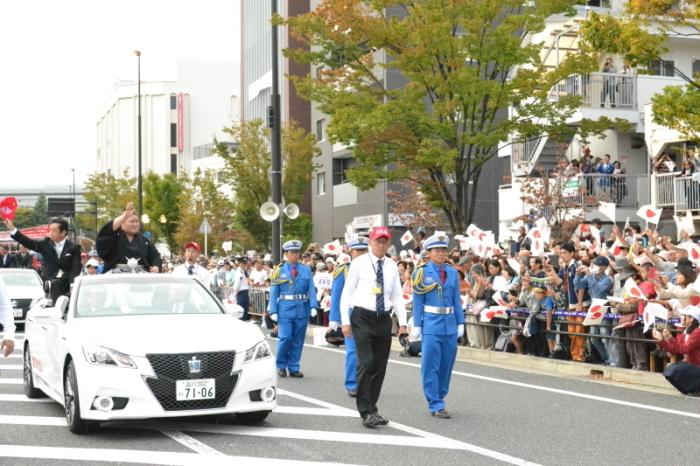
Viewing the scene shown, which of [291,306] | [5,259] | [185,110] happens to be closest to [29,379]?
[291,306]

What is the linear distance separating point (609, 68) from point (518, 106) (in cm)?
971

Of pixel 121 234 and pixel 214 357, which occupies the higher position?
pixel 121 234

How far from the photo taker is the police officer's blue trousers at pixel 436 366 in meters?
10.5

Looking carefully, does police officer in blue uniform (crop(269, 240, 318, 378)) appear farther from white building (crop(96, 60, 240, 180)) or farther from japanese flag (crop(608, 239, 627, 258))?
white building (crop(96, 60, 240, 180))

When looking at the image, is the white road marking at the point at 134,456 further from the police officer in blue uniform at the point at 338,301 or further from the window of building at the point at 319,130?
the window of building at the point at 319,130

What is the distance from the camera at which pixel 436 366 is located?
10594 millimetres

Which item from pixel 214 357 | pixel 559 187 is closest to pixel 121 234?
pixel 214 357

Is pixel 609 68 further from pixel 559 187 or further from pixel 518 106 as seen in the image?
pixel 518 106

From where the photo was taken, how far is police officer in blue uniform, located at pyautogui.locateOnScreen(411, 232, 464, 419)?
10.6 metres

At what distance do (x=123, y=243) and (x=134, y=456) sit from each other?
4901mm

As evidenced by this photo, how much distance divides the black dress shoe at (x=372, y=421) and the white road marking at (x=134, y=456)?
1727 millimetres

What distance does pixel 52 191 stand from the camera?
7402 inches

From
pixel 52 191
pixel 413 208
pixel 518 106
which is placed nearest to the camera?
pixel 518 106

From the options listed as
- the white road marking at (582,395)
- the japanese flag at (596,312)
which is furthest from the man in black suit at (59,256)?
the japanese flag at (596,312)
